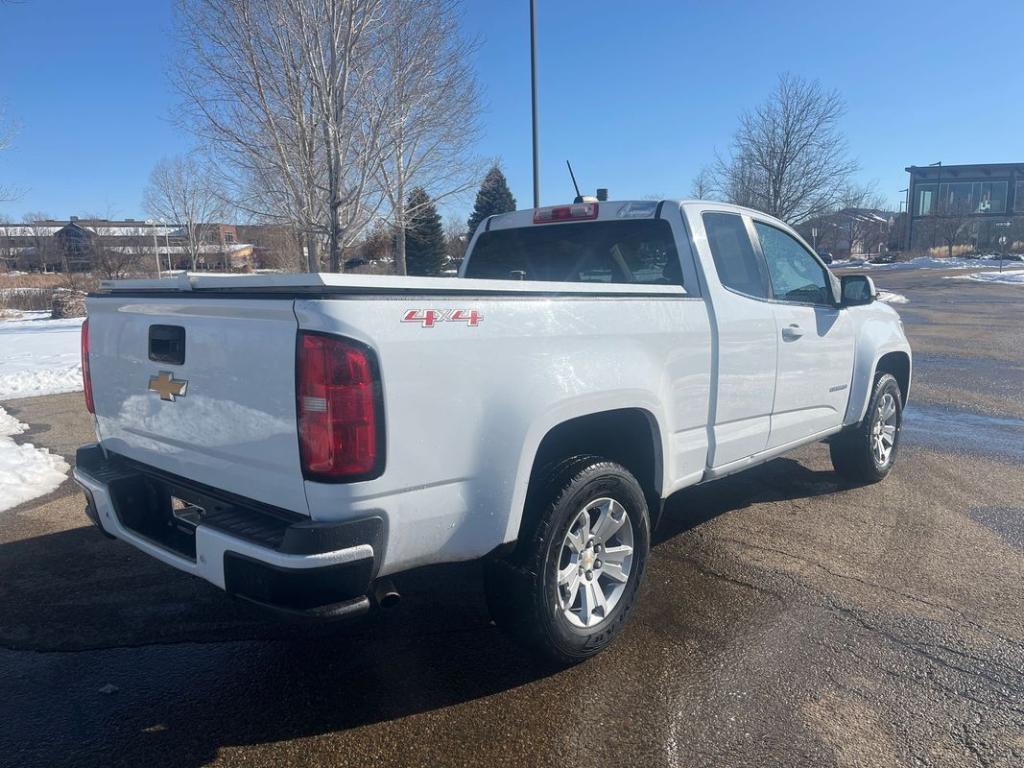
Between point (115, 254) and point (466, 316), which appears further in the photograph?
point (115, 254)

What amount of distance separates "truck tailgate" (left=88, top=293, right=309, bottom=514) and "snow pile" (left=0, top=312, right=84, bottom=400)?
7546 mm

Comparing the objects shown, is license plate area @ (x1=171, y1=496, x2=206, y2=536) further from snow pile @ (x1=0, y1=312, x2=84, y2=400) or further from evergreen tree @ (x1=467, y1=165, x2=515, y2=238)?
evergreen tree @ (x1=467, y1=165, x2=515, y2=238)

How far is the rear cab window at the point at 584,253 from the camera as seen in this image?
13.4 feet

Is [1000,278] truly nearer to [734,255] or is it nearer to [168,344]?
[734,255]

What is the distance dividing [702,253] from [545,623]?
2.09 meters

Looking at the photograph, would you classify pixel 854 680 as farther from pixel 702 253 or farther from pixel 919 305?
pixel 919 305

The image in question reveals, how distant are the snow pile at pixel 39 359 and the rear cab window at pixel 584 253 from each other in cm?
747

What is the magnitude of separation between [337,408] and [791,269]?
3.44 metres

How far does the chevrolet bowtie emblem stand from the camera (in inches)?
111

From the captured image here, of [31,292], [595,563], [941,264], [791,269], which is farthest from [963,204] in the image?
[595,563]

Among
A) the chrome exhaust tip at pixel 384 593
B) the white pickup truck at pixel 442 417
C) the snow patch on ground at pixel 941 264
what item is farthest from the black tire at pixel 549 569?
the snow patch on ground at pixel 941 264

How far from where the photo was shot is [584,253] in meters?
4.44

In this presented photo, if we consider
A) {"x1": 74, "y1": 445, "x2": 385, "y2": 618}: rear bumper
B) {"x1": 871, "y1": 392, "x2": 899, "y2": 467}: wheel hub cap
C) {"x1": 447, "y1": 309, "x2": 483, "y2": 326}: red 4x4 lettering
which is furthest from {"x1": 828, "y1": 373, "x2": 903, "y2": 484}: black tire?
{"x1": 74, "y1": 445, "x2": 385, "y2": 618}: rear bumper

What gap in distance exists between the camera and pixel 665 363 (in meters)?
3.45
